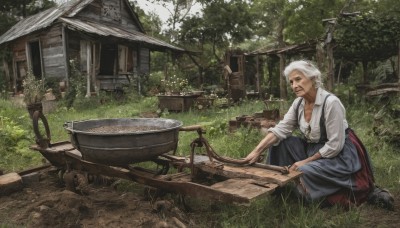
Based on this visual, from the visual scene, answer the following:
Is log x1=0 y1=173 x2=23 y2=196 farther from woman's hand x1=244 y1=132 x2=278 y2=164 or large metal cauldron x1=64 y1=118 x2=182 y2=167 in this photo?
woman's hand x1=244 y1=132 x2=278 y2=164

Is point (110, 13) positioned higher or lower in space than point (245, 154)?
higher

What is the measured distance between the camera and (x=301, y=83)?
3160 millimetres

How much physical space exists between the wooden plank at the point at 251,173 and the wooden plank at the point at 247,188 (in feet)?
0.17

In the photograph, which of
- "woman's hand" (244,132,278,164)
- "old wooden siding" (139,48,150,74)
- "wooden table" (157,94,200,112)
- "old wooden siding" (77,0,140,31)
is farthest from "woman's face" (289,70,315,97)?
"old wooden siding" (139,48,150,74)

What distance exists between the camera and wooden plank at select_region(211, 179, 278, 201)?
8.19ft

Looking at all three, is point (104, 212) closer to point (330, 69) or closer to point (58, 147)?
point (58, 147)

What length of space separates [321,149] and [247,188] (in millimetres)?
872

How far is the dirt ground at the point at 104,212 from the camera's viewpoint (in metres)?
2.87

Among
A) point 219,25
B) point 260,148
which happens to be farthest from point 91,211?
point 219,25

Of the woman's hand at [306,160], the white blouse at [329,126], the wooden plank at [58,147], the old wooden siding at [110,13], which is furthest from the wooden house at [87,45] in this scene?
the woman's hand at [306,160]

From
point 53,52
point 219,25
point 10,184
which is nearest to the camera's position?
point 10,184

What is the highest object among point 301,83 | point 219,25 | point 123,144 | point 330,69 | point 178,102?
point 219,25

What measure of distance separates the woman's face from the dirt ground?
114cm

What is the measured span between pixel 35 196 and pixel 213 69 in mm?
15782
